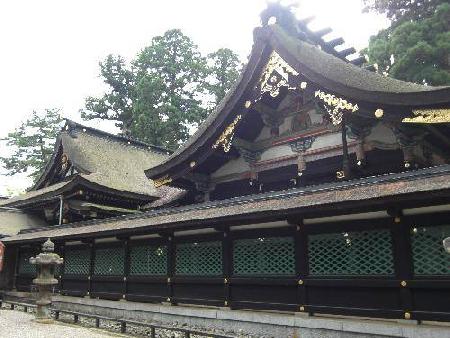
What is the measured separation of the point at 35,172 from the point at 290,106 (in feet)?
153

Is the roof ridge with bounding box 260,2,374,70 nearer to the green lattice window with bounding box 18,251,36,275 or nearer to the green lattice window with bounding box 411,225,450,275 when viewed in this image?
the green lattice window with bounding box 411,225,450,275

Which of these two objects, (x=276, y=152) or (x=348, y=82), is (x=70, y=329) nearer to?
(x=276, y=152)

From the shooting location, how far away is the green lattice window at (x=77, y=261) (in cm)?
1780

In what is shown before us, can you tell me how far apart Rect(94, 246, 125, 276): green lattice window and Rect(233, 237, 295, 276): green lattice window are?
5834mm

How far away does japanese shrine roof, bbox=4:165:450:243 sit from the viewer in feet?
26.7

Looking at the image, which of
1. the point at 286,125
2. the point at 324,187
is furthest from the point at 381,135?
the point at 286,125

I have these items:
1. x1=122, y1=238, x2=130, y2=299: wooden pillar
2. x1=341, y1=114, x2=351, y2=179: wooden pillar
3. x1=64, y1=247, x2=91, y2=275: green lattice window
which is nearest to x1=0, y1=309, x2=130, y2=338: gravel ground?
x1=122, y1=238, x2=130, y2=299: wooden pillar

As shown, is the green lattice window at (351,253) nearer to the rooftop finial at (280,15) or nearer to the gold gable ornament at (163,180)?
the gold gable ornament at (163,180)

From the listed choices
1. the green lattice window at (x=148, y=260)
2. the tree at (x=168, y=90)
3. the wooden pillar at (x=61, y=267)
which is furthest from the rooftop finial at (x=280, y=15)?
Result: the tree at (x=168, y=90)

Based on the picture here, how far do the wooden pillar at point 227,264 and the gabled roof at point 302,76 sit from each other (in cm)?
313

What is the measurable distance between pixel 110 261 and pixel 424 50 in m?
24.3

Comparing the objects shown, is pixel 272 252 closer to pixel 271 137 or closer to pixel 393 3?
pixel 271 137

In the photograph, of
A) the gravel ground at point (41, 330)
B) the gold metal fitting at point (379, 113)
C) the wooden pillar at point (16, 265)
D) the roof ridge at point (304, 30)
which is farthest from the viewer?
the wooden pillar at point (16, 265)

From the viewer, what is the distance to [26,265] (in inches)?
879
